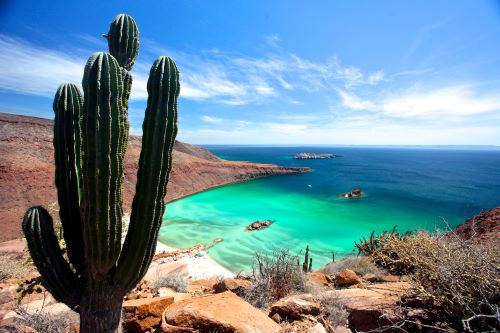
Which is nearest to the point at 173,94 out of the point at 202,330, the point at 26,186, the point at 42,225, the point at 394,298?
the point at 42,225

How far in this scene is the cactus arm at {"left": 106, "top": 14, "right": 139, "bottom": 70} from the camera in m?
4.20

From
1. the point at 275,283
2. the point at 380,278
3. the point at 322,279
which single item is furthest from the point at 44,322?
the point at 380,278

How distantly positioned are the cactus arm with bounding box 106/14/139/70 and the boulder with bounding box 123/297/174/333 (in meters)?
3.75

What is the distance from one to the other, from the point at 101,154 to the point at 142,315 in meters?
2.71

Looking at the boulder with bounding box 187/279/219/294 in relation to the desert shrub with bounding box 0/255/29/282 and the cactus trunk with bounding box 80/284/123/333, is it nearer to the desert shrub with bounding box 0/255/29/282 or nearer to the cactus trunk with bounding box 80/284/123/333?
the cactus trunk with bounding box 80/284/123/333

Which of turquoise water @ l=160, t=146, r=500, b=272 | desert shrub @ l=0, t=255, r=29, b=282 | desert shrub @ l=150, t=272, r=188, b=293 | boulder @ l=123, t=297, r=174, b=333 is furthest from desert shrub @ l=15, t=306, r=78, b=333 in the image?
turquoise water @ l=160, t=146, r=500, b=272

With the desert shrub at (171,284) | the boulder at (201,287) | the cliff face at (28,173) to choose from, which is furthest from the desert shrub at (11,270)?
the cliff face at (28,173)

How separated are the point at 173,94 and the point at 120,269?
2395mm

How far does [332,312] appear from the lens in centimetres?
450

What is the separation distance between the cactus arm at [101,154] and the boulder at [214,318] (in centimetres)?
139

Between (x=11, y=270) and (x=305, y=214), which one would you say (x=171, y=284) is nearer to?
(x=11, y=270)

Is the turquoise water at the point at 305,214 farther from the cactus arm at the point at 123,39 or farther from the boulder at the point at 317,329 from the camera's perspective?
the cactus arm at the point at 123,39

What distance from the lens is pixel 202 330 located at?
12.1 feet

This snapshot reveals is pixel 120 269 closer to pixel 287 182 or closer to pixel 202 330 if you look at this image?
pixel 202 330
